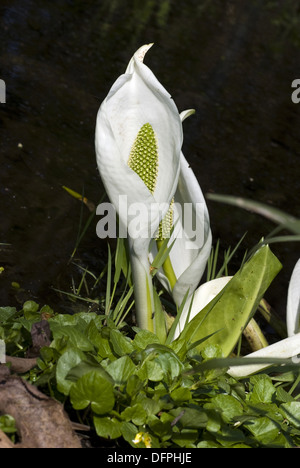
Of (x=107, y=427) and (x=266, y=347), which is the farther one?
(x=266, y=347)

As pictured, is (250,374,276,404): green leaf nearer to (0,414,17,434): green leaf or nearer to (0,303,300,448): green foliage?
(0,303,300,448): green foliage

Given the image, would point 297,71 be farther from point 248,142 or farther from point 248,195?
point 248,195

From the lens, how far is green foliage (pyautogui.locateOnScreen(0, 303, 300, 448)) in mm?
774

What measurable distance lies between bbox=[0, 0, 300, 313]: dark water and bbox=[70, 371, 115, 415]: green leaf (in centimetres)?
62

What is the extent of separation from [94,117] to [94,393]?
6.24 feet

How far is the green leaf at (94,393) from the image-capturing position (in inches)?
29.4

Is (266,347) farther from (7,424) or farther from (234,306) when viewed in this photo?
(7,424)

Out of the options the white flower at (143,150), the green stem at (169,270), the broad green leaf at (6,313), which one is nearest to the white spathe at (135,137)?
the white flower at (143,150)

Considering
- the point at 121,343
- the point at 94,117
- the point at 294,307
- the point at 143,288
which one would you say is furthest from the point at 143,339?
the point at 94,117

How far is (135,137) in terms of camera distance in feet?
3.63

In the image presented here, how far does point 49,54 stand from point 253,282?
228 centimetres

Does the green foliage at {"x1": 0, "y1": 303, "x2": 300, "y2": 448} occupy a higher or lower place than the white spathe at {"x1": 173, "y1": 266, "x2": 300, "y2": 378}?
higher

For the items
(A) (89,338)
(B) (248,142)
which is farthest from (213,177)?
(A) (89,338)

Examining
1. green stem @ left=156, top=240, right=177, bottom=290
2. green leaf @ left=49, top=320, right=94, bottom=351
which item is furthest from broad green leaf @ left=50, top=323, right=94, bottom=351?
green stem @ left=156, top=240, right=177, bottom=290
